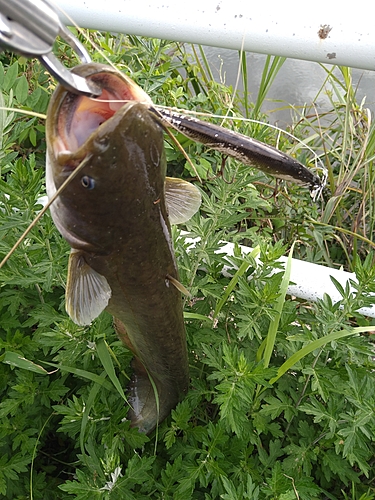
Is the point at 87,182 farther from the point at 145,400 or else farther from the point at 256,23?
the point at 145,400

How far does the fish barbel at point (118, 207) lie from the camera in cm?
84

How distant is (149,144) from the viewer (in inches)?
35.9

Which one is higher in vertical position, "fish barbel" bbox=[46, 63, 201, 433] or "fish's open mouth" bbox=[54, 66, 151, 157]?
"fish's open mouth" bbox=[54, 66, 151, 157]

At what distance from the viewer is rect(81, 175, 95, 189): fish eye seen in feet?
2.92

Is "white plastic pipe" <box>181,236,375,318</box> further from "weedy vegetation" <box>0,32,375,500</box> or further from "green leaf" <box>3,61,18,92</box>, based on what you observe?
"green leaf" <box>3,61,18,92</box>

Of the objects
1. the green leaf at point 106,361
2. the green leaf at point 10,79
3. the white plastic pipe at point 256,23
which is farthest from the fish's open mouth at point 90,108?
the green leaf at point 10,79

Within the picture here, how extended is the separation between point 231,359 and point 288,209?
1.54 metres

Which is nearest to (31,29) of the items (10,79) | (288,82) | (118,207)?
(118,207)

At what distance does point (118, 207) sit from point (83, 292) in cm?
24

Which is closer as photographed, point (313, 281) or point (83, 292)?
point (83, 292)

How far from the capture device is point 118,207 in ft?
3.11

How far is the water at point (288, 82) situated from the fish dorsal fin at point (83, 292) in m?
3.16

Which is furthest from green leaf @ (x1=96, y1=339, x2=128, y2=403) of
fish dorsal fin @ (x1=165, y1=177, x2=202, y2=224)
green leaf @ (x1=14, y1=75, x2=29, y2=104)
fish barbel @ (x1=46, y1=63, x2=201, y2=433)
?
green leaf @ (x1=14, y1=75, x2=29, y2=104)

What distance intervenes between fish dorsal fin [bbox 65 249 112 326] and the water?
3.16 metres
